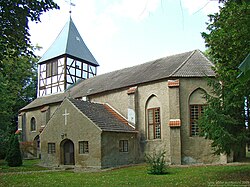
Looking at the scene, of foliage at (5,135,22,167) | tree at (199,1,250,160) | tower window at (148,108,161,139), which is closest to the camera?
tree at (199,1,250,160)

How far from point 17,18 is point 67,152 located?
51.4 feet

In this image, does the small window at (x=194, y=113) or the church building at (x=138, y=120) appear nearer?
the church building at (x=138, y=120)

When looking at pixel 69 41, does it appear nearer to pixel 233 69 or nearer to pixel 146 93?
pixel 146 93

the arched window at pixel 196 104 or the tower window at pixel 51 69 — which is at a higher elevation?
the tower window at pixel 51 69

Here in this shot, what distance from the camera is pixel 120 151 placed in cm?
2402

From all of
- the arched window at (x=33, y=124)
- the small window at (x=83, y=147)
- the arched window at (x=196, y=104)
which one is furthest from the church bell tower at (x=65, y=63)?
the arched window at (x=196, y=104)

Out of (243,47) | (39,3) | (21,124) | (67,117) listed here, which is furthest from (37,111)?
(243,47)

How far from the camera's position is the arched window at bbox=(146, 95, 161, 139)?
25.0 meters

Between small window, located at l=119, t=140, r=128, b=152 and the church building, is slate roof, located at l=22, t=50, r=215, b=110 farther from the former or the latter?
small window, located at l=119, t=140, r=128, b=152

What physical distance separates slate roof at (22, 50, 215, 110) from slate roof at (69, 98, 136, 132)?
278 centimetres

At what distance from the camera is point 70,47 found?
38594 millimetres

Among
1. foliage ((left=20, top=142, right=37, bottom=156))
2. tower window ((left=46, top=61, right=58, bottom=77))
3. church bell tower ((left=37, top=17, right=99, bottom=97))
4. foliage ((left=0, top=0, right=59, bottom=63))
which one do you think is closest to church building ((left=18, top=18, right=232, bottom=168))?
church bell tower ((left=37, top=17, right=99, bottom=97))

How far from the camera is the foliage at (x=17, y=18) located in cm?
1172

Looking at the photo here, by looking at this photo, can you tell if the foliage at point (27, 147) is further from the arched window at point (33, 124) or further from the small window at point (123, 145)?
the small window at point (123, 145)
